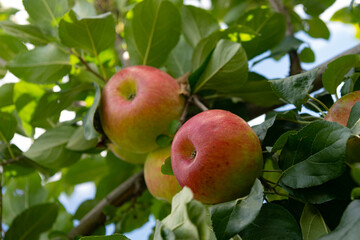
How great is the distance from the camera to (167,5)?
3.20 ft

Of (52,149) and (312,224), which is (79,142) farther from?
(312,224)

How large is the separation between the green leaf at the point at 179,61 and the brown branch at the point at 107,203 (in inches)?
Answer: 12.0

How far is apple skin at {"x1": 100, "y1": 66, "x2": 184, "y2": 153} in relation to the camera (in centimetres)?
83

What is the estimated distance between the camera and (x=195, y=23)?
111 centimetres

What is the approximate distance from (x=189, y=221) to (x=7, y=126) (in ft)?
2.72

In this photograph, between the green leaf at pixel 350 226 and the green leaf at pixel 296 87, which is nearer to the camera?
the green leaf at pixel 350 226

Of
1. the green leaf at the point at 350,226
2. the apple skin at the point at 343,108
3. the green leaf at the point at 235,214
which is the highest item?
the green leaf at the point at 350,226

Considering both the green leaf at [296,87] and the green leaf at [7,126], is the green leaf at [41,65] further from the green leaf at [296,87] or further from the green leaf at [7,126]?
the green leaf at [296,87]

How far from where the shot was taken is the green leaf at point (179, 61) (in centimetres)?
113

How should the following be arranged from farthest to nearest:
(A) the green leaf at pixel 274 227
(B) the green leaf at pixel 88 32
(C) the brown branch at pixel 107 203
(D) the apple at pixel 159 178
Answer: (C) the brown branch at pixel 107 203
(B) the green leaf at pixel 88 32
(D) the apple at pixel 159 178
(A) the green leaf at pixel 274 227

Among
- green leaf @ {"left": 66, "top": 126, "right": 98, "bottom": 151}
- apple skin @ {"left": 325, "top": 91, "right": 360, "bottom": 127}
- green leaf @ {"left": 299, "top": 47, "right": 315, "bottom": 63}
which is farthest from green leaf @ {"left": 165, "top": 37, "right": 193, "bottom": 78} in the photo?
apple skin @ {"left": 325, "top": 91, "right": 360, "bottom": 127}

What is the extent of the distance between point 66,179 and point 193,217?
3.30ft

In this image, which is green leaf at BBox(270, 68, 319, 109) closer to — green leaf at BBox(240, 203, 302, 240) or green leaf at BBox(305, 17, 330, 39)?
green leaf at BBox(240, 203, 302, 240)

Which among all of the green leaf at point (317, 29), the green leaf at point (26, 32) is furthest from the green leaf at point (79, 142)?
the green leaf at point (317, 29)
